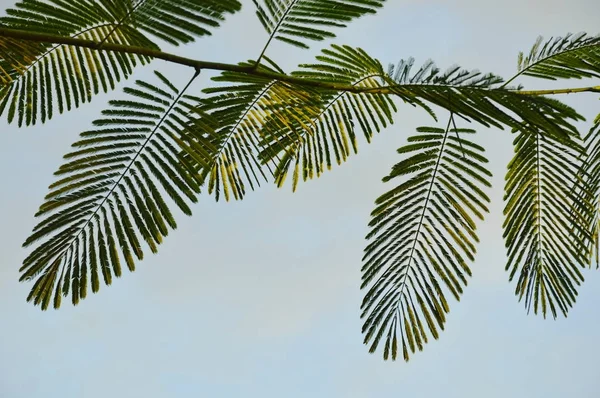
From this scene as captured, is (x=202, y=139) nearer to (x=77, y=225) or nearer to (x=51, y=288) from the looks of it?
(x=77, y=225)

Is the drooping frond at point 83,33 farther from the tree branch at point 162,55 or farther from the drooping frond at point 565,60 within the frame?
the drooping frond at point 565,60

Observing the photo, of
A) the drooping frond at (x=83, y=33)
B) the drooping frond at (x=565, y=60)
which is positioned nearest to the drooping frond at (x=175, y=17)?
the drooping frond at (x=83, y=33)

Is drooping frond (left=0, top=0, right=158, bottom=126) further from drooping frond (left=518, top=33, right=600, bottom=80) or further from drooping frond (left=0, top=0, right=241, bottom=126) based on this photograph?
drooping frond (left=518, top=33, right=600, bottom=80)

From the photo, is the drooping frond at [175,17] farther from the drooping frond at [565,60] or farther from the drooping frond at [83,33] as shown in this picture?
the drooping frond at [565,60]

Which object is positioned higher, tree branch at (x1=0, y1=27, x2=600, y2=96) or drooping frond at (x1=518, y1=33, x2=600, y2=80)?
drooping frond at (x1=518, y1=33, x2=600, y2=80)

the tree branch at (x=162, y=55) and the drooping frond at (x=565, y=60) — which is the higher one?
the drooping frond at (x=565, y=60)

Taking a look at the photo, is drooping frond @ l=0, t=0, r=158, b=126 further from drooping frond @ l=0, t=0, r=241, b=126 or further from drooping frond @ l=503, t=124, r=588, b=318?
drooping frond @ l=503, t=124, r=588, b=318

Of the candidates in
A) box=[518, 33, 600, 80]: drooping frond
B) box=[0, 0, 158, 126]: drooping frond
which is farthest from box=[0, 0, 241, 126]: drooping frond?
box=[518, 33, 600, 80]: drooping frond

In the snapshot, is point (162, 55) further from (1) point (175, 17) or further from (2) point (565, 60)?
(2) point (565, 60)

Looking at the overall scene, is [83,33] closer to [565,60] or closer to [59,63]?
[59,63]

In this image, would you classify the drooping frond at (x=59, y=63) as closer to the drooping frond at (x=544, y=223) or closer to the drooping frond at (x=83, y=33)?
the drooping frond at (x=83, y=33)

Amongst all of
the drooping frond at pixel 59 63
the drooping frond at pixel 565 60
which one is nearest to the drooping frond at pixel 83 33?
the drooping frond at pixel 59 63

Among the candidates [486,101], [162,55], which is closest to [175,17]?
[162,55]

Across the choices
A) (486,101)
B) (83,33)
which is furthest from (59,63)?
(486,101)
